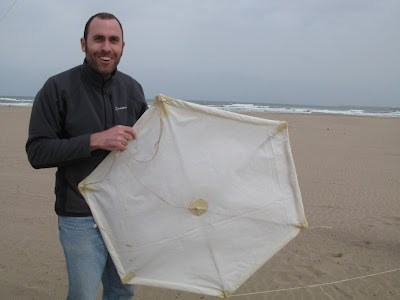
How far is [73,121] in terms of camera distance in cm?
187

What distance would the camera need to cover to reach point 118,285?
225cm

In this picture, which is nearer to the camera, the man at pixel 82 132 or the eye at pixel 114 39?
the man at pixel 82 132

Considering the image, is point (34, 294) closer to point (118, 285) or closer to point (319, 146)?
point (118, 285)

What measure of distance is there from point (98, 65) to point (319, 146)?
42.7ft

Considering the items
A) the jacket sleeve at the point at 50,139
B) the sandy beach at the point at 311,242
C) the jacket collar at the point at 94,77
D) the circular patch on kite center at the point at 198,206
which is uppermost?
the jacket collar at the point at 94,77

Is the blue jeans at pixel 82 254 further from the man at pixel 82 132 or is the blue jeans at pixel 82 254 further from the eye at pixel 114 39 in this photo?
the eye at pixel 114 39

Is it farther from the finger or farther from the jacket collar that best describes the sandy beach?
the jacket collar

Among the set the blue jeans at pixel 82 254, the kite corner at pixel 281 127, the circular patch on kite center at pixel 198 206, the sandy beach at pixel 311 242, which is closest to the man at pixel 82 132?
the blue jeans at pixel 82 254

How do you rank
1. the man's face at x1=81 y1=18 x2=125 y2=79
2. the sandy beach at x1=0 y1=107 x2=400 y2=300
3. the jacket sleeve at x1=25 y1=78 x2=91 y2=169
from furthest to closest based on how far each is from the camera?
the sandy beach at x1=0 y1=107 x2=400 y2=300
the man's face at x1=81 y1=18 x2=125 y2=79
the jacket sleeve at x1=25 y1=78 x2=91 y2=169

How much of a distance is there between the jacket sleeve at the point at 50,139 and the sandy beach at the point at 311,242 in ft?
7.67

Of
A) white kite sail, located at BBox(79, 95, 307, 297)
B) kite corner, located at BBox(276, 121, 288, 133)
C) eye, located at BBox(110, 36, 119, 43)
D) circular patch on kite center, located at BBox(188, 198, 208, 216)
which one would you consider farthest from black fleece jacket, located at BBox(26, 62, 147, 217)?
Result: kite corner, located at BBox(276, 121, 288, 133)

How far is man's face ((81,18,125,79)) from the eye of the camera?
6.09 ft

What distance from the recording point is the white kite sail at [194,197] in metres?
1.88

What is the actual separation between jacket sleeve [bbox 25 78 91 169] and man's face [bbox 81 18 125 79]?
277 millimetres
